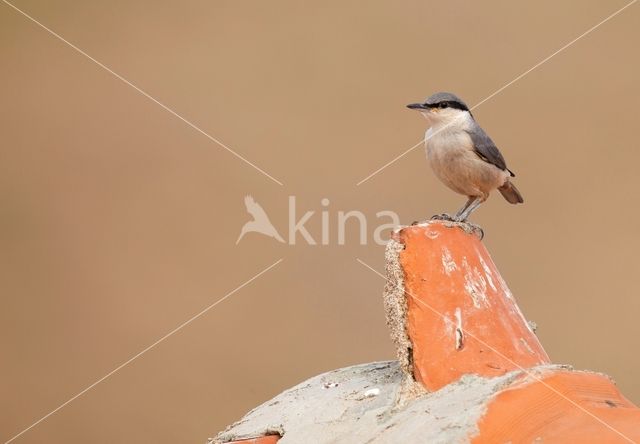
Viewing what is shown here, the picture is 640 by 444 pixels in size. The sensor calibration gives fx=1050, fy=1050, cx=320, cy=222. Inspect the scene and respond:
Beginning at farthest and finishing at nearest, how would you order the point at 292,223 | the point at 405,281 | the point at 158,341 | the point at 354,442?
the point at 292,223
the point at 158,341
the point at 405,281
the point at 354,442

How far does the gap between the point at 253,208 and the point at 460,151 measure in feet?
29.3

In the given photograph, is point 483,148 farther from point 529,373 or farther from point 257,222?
point 257,222

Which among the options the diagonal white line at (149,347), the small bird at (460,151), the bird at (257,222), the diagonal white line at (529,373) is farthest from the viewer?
the bird at (257,222)

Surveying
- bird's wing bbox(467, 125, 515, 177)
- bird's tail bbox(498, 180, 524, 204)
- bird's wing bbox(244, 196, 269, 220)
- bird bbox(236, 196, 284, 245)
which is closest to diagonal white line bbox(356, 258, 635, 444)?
bird's wing bbox(467, 125, 515, 177)

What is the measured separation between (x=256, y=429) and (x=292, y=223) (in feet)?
36.4

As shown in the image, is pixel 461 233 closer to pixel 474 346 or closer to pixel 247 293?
pixel 474 346

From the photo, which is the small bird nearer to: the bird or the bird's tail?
A: the bird's tail

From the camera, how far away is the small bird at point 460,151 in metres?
7.20

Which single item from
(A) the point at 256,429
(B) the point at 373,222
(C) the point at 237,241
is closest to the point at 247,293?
(C) the point at 237,241

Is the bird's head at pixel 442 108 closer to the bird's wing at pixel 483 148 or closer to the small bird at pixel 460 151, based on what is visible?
the small bird at pixel 460 151

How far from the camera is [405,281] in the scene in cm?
430

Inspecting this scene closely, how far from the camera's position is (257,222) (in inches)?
632

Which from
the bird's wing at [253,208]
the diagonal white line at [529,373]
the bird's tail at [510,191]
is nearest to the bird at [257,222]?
the bird's wing at [253,208]

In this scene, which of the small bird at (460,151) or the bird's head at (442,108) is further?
the bird's head at (442,108)
